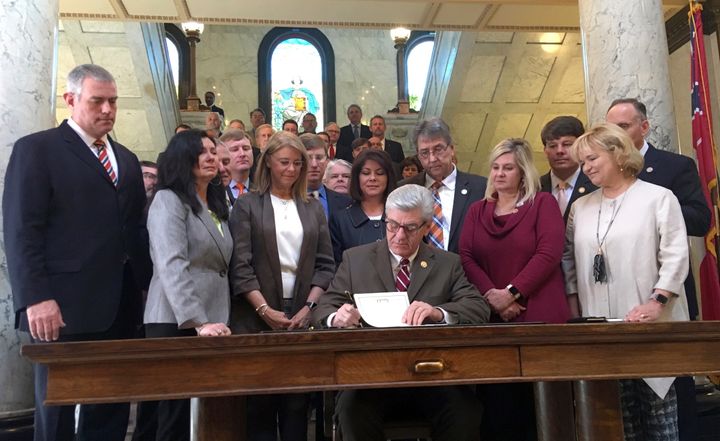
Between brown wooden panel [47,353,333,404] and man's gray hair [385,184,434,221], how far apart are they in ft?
3.90

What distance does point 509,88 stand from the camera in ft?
36.3

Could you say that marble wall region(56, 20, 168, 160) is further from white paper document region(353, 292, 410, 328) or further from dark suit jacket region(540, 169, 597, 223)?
white paper document region(353, 292, 410, 328)

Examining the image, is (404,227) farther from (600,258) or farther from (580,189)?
(580,189)

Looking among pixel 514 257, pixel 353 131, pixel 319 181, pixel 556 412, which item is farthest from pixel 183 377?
pixel 353 131

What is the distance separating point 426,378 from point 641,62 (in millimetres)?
3738

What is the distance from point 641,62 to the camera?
5020 millimetres

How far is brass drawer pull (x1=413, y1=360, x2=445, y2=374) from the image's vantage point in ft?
7.09

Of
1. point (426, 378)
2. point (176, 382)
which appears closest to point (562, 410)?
point (426, 378)

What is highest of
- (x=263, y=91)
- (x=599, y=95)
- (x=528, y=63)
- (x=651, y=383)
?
(x=263, y=91)

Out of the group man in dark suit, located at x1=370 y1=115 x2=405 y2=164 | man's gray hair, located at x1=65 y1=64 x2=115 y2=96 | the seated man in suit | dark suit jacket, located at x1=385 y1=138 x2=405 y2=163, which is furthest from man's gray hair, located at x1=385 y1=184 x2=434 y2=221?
dark suit jacket, located at x1=385 y1=138 x2=405 y2=163

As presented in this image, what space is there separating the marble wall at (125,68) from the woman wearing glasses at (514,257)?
8.36 meters

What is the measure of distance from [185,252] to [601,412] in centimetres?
186

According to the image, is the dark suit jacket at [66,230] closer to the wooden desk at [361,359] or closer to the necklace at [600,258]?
→ the wooden desk at [361,359]

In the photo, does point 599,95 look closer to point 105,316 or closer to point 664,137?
point 664,137
